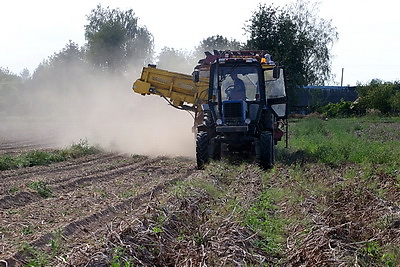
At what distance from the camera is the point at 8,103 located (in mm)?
76750

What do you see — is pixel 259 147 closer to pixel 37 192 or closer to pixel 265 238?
pixel 37 192

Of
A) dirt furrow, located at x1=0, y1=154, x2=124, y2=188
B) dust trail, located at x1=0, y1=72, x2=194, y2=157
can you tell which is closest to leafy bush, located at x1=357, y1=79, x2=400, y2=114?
dust trail, located at x1=0, y1=72, x2=194, y2=157

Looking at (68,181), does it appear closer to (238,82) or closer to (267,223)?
(238,82)

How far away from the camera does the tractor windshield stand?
15.8 meters

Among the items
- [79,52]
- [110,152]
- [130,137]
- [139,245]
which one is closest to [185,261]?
[139,245]

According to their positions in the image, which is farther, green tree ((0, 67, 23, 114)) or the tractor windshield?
green tree ((0, 67, 23, 114))

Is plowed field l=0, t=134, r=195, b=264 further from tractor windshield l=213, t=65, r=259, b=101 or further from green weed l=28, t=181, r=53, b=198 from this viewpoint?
tractor windshield l=213, t=65, r=259, b=101

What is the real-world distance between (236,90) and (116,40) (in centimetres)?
5647

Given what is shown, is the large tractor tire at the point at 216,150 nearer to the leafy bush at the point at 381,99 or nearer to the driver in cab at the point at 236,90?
the driver in cab at the point at 236,90

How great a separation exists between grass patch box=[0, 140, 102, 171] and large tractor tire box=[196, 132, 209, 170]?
208 inches

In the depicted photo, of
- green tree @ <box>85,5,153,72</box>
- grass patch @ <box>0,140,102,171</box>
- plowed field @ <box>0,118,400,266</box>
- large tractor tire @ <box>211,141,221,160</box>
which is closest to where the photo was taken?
plowed field @ <box>0,118,400,266</box>

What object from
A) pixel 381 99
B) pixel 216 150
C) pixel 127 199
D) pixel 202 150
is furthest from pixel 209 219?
pixel 381 99

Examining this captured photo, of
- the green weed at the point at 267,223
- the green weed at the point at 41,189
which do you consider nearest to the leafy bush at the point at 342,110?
the green weed at the point at 41,189

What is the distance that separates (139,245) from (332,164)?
10572 mm
